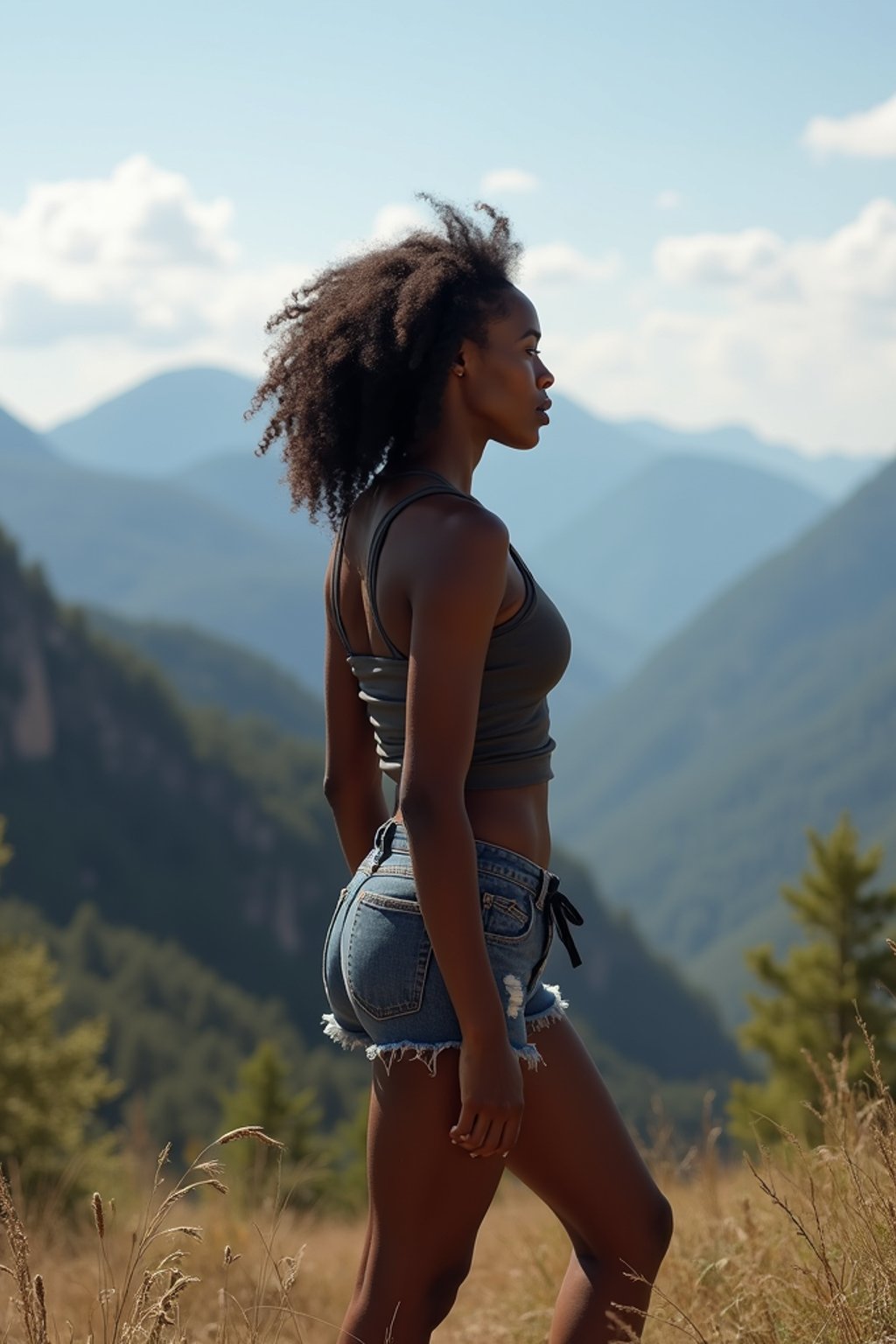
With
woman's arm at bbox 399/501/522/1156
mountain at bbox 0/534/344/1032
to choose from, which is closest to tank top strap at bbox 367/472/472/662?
woman's arm at bbox 399/501/522/1156

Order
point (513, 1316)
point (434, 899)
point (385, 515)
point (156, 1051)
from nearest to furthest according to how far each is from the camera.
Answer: point (434, 899), point (385, 515), point (513, 1316), point (156, 1051)

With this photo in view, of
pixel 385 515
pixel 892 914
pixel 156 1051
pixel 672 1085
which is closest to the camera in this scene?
pixel 385 515

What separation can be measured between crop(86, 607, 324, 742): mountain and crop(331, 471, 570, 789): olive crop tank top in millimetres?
166542

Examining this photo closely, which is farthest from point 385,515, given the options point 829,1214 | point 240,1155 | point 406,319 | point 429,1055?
point 240,1155

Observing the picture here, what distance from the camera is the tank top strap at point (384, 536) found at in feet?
8.32

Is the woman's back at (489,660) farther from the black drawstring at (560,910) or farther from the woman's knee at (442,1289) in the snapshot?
the woman's knee at (442,1289)

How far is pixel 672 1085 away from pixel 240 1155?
297 ft

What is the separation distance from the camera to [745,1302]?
10.5ft

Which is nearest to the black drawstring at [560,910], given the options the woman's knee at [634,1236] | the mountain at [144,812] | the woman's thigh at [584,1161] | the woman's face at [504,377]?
the woman's thigh at [584,1161]

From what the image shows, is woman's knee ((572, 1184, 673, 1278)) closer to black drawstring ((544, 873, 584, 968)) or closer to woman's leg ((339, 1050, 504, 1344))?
woman's leg ((339, 1050, 504, 1344))

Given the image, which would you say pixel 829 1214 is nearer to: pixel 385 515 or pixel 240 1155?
pixel 385 515

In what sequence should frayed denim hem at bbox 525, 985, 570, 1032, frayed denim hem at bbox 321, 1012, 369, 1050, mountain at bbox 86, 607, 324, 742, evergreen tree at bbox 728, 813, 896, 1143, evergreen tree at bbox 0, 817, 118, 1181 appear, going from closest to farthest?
frayed denim hem at bbox 525, 985, 570, 1032 < frayed denim hem at bbox 321, 1012, 369, 1050 < evergreen tree at bbox 0, 817, 118, 1181 < evergreen tree at bbox 728, 813, 896, 1143 < mountain at bbox 86, 607, 324, 742

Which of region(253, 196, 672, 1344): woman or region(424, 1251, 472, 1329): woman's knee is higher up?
region(253, 196, 672, 1344): woman

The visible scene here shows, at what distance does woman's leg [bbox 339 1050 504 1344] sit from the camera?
2434 mm
